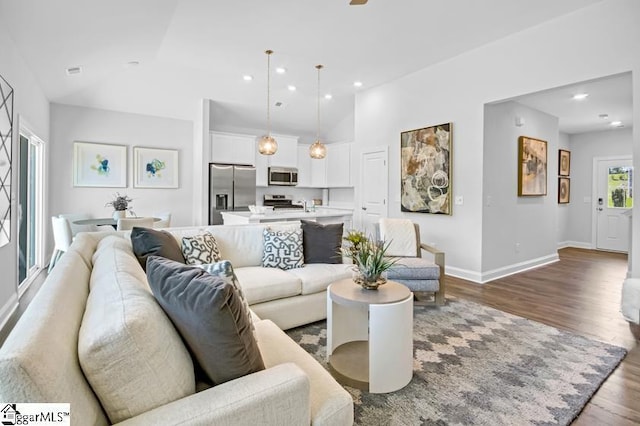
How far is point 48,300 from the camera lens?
1.02 meters

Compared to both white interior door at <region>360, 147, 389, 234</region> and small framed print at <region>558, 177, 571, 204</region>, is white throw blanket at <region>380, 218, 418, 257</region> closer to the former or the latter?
white interior door at <region>360, 147, 389, 234</region>

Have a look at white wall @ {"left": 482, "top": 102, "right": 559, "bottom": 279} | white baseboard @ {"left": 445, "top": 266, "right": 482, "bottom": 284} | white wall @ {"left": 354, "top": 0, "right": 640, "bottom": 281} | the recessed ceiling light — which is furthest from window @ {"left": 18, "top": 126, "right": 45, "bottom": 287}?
white wall @ {"left": 482, "top": 102, "right": 559, "bottom": 279}

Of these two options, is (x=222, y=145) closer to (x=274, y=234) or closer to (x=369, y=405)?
(x=274, y=234)

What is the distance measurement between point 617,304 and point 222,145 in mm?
6546

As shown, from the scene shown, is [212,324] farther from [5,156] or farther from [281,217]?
[281,217]

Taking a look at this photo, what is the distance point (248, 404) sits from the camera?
0.96 metres

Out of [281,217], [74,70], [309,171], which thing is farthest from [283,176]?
[74,70]

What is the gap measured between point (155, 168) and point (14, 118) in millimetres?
3157

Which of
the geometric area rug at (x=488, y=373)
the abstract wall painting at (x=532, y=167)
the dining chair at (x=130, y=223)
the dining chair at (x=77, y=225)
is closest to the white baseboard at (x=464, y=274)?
the geometric area rug at (x=488, y=373)

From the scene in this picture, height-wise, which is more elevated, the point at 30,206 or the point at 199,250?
the point at 30,206

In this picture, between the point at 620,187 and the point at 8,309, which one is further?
the point at 620,187

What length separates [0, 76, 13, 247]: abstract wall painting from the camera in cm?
291

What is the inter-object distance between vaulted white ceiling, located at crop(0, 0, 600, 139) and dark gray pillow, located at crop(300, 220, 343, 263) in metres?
2.33

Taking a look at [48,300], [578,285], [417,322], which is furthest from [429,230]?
[48,300]
